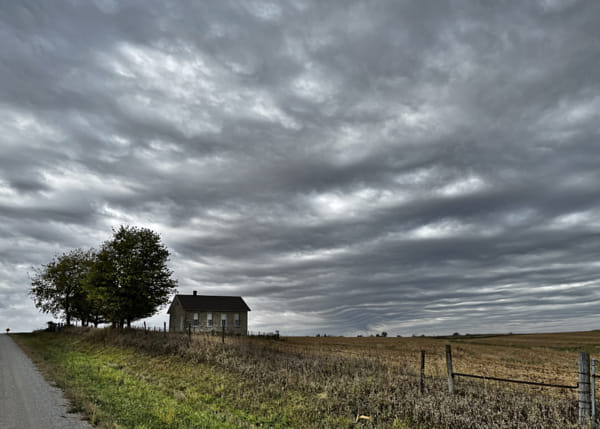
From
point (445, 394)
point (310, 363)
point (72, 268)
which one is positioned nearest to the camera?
point (445, 394)

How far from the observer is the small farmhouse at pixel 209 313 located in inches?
2665

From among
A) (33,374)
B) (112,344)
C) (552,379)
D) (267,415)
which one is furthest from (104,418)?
(112,344)

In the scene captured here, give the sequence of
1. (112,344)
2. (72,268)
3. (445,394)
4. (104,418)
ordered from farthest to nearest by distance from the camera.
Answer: (72,268), (112,344), (445,394), (104,418)

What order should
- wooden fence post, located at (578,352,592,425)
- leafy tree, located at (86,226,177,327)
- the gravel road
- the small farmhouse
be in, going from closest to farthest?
the gravel road, wooden fence post, located at (578,352,592,425), leafy tree, located at (86,226,177,327), the small farmhouse

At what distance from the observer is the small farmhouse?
67.7 meters

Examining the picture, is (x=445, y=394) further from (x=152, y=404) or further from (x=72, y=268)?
(x=72, y=268)

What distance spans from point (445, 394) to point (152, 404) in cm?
1047

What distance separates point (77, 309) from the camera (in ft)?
232

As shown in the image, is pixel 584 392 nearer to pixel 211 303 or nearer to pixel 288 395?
pixel 288 395

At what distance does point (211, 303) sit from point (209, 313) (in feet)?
6.94

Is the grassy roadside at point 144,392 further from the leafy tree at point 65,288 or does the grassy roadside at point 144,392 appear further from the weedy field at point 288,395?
the leafy tree at point 65,288

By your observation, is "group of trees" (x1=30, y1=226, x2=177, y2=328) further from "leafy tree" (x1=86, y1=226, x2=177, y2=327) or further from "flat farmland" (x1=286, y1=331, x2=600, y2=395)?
"flat farmland" (x1=286, y1=331, x2=600, y2=395)

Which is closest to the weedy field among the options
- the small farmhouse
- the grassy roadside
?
the grassy roadside

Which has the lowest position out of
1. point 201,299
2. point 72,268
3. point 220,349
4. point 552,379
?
point 552,379
